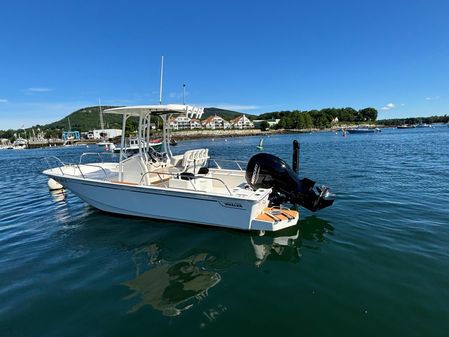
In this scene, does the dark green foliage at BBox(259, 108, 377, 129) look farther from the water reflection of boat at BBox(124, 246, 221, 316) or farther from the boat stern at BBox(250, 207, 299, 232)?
the water reflection of boat at BBox(124, 246, 221, 316)

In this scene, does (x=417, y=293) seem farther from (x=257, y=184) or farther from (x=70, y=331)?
(x=70, y=331)

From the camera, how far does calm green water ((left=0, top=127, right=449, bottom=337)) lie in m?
4.13

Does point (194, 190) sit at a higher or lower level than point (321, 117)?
lower

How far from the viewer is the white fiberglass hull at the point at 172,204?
7.07 meters

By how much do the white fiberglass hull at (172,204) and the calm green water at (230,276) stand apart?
356mm

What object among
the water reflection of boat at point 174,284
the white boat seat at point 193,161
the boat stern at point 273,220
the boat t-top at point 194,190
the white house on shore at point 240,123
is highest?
the white house on shore at point 240,123

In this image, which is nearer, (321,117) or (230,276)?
(230,276)

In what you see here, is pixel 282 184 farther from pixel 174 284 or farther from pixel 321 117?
pixel 321 117

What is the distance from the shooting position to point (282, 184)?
800 cm

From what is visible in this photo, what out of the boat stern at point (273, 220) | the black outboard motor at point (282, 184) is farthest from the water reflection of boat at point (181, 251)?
the black outboard motor at point (282, 184)

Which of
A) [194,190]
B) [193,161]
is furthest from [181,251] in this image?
[193,161]

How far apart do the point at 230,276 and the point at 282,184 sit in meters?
3.41

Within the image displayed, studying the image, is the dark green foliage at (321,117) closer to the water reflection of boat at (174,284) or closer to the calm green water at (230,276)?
the calm green water at (230,276)

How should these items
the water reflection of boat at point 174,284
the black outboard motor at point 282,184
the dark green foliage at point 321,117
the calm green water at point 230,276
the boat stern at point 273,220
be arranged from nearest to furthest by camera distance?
1. the calm green water at point 230,276
2. the water reflection of boat at point 174,284
3. the boat stern at point 273,220
4. the black outboard motor at point 282,184
5. the dark green foliage at point 321,117
